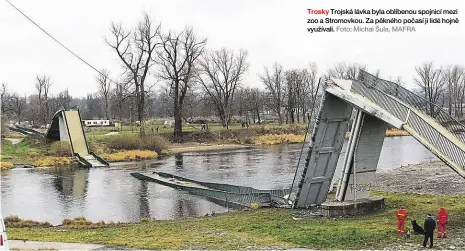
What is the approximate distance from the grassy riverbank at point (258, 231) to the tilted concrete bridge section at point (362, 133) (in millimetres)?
1291

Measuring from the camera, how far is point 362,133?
1670cm

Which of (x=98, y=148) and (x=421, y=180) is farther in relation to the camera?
(x=98, y=148)

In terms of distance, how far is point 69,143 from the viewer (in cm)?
4722

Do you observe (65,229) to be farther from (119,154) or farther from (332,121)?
(119,154)

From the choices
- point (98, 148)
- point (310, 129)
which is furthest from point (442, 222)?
point (98, 148)

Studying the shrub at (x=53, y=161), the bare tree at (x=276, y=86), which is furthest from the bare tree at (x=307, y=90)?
the shrub at (x=53, y=161)

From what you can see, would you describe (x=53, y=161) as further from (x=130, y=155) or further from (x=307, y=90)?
(x=307, y=90)

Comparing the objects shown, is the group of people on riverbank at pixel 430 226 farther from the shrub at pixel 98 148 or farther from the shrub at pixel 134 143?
the shrub at pixel 134 143

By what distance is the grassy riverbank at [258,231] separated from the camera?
12766 mm

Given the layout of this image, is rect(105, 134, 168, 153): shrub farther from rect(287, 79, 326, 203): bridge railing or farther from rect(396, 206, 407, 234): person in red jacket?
rect(396, 206, 407, 234): person in red jacket

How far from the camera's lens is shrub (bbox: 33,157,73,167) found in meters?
43.8

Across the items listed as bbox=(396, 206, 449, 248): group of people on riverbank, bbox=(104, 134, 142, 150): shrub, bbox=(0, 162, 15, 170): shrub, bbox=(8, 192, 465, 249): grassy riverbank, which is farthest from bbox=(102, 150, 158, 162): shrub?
bbox=(396, 206, 449, 248): group of people on riverbank

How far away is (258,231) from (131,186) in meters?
17.3

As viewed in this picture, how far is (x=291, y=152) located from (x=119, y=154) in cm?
1733
